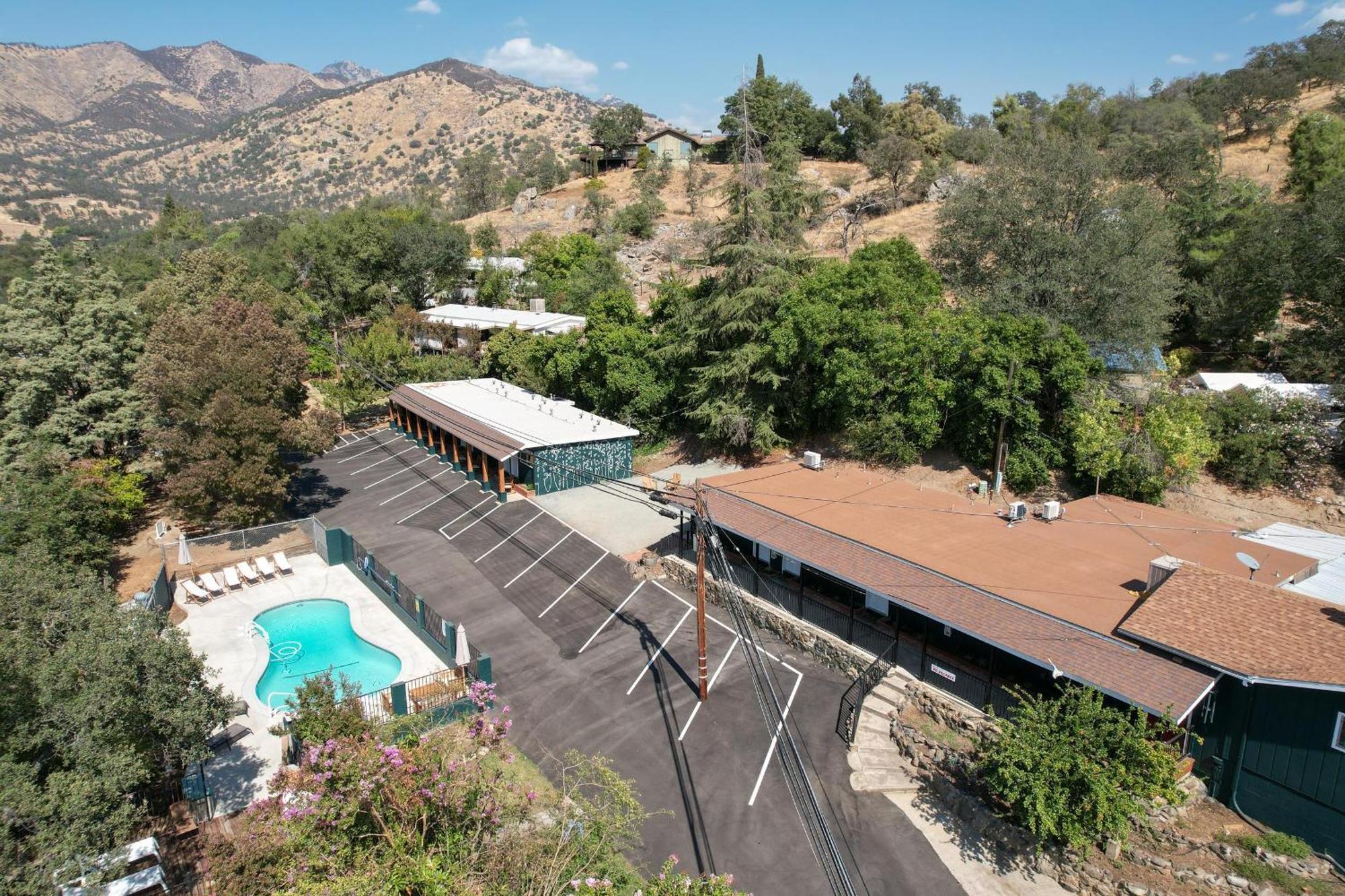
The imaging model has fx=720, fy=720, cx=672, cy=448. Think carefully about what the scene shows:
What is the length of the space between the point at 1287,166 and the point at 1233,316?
93.3ft

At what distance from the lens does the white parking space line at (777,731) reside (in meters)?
14.7

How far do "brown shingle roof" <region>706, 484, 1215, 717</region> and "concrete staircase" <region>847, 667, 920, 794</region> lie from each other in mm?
2166

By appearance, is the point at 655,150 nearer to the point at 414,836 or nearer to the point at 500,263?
the point at 500,263

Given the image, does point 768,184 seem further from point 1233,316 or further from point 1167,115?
point 1167,115

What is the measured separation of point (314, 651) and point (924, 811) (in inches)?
676

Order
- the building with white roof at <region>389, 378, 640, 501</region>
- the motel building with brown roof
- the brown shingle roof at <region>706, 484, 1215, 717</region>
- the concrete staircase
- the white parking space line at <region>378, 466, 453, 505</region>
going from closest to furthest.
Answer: the motel building with brown roof → the brown shingle roof at <region>706, 484, 1215, 717</region> → the concrete staircase → the building with white roof at <region>389, 378, 640, 501</region> → the white parking space line at <region>378, 466, 453, 505</region>

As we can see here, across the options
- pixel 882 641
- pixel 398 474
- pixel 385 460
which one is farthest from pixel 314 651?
pixel 385 460

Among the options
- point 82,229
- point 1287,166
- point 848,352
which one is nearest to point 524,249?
point 848,352

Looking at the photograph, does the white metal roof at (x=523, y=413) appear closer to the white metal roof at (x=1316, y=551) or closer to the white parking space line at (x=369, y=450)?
the white parking space line at (x=369, y=450)

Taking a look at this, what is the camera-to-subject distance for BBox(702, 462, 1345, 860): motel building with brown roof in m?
12.8

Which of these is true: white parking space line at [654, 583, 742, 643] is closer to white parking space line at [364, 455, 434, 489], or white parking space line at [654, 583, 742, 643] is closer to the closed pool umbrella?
the closed pool umbrella

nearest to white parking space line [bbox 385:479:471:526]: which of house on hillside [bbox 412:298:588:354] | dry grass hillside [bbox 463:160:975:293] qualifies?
house on hillside [bbox 412:298:588:354]

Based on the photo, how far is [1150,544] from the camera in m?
19.0

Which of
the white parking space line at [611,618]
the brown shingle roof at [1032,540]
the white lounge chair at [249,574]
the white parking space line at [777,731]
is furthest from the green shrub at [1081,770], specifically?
the white lounge chair at [249,574]
